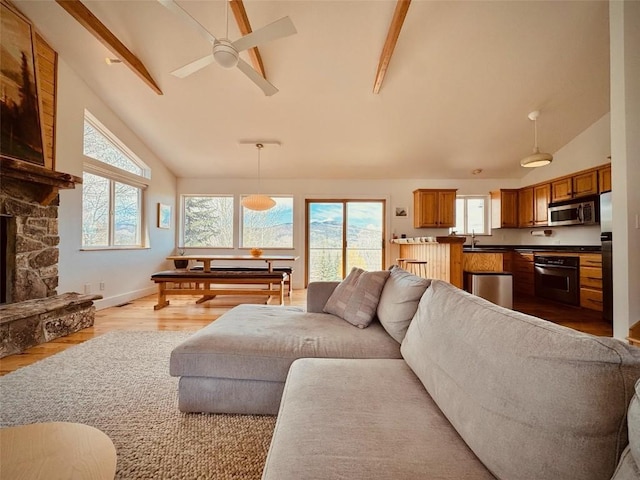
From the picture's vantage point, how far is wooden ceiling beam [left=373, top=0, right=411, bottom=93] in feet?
8.66

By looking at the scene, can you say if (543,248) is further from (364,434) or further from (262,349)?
(364,434)

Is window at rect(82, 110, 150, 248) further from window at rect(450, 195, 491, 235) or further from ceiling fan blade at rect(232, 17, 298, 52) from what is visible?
window at rect(450, 195, 491, 235)

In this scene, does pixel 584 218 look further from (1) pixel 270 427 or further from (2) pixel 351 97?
(1) pixel 270 427

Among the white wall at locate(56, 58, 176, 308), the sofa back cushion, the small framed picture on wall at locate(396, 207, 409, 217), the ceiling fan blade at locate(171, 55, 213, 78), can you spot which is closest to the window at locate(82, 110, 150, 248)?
the white wall at locate(56, 58, 176, 308)

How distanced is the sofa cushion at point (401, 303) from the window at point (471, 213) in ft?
16.6

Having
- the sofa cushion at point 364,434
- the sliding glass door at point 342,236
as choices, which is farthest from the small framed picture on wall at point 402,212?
the sofa cushion at point 364,434

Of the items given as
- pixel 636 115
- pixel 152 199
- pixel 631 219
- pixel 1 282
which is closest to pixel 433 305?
pixel 631 219

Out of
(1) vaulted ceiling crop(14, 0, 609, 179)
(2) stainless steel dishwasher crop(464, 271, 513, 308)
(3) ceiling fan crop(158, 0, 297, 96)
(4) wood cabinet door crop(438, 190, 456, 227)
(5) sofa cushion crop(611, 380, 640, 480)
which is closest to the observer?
(5) sofa cushion crop(611, 380, 640, 480)

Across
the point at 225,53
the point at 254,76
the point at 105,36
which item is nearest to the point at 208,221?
the point at 105,36

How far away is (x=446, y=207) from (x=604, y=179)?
227cm

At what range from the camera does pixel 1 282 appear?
2.85 metres

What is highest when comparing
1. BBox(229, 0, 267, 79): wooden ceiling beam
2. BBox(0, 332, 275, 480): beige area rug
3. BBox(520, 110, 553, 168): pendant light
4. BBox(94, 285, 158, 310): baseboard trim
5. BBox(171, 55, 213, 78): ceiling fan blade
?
BBox(229, 0, 267, 79): wooden ceiling beam

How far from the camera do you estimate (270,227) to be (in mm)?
6191

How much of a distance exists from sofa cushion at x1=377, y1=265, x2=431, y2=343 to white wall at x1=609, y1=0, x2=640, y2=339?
7.02 feet
